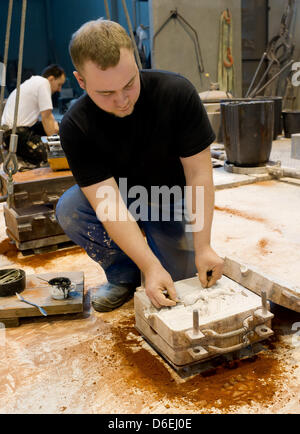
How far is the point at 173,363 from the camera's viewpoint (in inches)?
62.2

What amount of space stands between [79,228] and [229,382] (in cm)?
104

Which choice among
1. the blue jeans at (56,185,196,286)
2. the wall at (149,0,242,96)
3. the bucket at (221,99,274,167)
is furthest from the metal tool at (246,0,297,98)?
the blue jeans at (56,185,196,286)

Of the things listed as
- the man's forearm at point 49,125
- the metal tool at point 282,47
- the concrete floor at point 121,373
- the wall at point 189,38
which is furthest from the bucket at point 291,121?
the concrete floor at point 121,373

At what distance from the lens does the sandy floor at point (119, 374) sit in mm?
1444

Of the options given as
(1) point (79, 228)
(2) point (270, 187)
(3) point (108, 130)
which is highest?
(3) point (108, 130)

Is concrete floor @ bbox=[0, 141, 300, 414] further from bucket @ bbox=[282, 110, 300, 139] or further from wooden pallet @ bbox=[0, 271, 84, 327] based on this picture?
bucket @ bbox=[282, 110, 300, 139]

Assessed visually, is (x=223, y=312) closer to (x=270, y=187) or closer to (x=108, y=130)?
(x=108, y=130)

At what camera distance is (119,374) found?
1.62 metres

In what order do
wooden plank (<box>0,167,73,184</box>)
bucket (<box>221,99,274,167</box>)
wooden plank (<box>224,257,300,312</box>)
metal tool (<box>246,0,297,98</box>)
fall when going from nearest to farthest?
wooden plank (<box>224,257,300,312</box>) → wooden plank (<box>0,167,73,184</box>) → bucket (<box>221,99,274,167</box>) → metal tool (<box>246,0,297,98</box>)

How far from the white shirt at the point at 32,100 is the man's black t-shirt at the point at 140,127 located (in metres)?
3.20

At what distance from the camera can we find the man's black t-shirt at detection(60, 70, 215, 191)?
1.79 meters

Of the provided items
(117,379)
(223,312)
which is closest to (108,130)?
(223,312)

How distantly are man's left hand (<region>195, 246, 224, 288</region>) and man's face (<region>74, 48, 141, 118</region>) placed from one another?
669 mm
